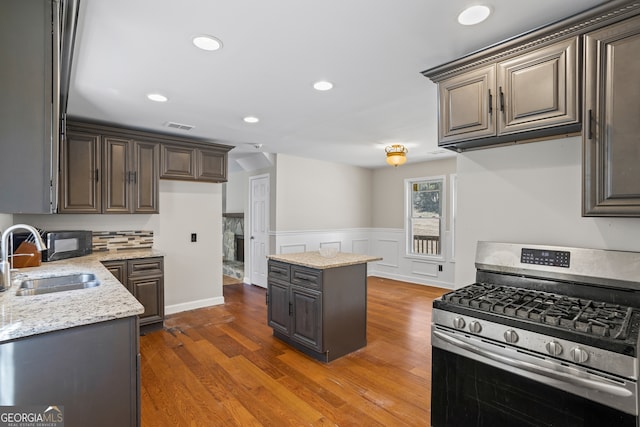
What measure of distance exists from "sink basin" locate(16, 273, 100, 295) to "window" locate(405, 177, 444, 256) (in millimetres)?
5294

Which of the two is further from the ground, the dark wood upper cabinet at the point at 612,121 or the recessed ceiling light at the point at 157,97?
the recessed ceiling light at the point at 157,97

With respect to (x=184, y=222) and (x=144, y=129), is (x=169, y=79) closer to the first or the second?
(x=144, y=129)

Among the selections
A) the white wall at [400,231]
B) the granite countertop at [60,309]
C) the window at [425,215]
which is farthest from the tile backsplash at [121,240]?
the window at [425,215]

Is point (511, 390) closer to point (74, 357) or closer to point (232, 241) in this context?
point (74, 357)

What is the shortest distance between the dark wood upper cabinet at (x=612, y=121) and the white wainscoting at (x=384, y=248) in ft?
14.4

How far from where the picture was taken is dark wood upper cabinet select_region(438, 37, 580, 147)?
64.2 inches

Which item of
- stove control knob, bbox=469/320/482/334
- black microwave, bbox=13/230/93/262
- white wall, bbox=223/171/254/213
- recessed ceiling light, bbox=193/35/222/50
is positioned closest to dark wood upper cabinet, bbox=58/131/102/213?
black microwave, bbox=13/230/93/262

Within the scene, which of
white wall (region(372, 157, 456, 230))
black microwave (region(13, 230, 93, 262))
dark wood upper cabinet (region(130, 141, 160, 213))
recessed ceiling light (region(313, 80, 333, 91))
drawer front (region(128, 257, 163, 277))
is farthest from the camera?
white wall (region(372, 157, 456, 230))

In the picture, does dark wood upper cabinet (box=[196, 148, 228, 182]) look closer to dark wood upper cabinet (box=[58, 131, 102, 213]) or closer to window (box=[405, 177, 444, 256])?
dark wood upper cabinet (box=[58, 131, 102, 213])

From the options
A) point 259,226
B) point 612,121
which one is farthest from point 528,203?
point 259,226

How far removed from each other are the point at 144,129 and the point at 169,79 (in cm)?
175

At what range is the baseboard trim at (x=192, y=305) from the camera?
4.28m

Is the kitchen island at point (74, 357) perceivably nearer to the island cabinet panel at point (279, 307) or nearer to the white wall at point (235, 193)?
the island cabinet panel at point (279, 307)

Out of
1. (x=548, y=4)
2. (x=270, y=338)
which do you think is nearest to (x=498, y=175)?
(x=548, y=4)
